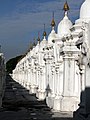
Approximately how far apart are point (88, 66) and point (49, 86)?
13705 mm

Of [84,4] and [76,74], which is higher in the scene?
[84,4]

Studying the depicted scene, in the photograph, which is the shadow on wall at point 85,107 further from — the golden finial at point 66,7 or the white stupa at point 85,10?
the golden finial at point 66,7

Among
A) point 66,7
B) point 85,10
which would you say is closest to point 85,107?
point 85,10

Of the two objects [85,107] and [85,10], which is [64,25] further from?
[85,107]

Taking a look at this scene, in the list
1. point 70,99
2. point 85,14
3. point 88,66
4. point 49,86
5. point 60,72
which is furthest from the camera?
point 49,86

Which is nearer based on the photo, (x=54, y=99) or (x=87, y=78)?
(x=87, y=78)

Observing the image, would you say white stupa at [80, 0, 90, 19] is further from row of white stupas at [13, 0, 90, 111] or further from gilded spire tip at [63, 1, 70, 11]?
gilded spire tip at [63, 1, 70, 11]

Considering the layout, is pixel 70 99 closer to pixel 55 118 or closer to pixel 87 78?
pixel 55 118

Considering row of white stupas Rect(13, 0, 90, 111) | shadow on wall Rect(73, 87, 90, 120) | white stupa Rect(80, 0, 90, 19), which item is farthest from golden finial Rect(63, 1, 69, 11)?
shadow on wall Rect(73, 87, 90, 120)

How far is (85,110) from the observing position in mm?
13203

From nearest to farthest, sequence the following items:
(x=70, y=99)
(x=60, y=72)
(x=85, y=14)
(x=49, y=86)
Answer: (x=85, y=14)
(x=70, y=99)
(x=60, y=72)
(x=49, y=86)

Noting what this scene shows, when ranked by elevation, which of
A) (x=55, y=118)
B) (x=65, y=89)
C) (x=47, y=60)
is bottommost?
(x=55, y=118)

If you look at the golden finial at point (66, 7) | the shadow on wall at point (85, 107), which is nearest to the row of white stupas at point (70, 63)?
the golden finial at point (66, 7)

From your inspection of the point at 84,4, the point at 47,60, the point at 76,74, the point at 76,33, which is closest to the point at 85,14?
the point at 84,4
